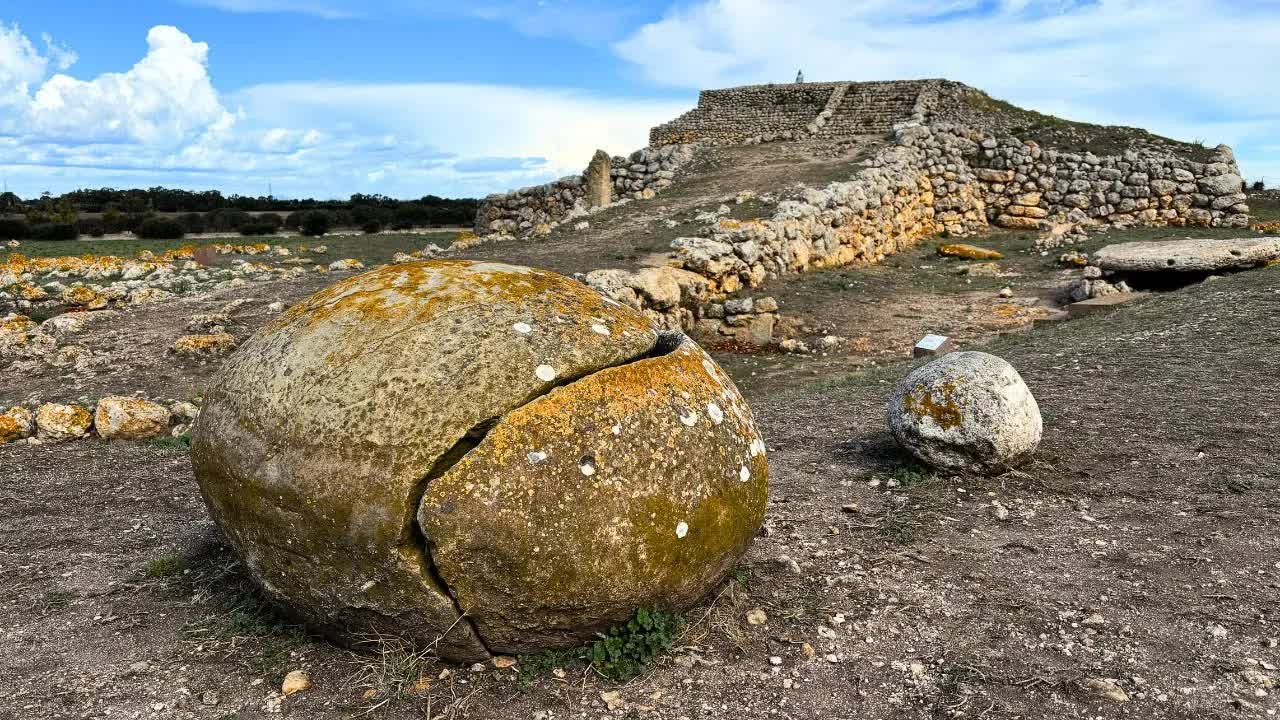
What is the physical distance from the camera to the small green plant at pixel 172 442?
8.00 meters

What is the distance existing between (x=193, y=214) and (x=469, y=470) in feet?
152

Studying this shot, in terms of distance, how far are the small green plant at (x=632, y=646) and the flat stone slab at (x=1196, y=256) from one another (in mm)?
14722

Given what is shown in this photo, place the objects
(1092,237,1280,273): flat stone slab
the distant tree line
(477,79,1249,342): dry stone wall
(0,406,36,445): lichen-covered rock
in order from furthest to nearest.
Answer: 1. the distant tree line
2. (477,79,1249,342): dry stone wall
3. (1092,237,1280,273): flat stone slab
4. (0,406,36,445): lichen-covered rock

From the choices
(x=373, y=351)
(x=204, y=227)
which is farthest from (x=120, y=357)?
(x=204, y=227)

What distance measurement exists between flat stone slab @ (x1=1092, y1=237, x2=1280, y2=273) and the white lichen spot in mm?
14223

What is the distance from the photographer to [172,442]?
811cm

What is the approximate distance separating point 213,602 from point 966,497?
488 centimetres

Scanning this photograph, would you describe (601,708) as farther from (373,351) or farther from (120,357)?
(120,357)

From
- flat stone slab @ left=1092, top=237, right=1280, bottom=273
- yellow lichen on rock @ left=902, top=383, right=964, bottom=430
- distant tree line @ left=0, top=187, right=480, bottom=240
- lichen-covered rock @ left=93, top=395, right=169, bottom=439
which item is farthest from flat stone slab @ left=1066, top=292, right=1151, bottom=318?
distant tree line @ left=0, top=187, right=480, bottom=240

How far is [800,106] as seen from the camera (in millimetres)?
31953

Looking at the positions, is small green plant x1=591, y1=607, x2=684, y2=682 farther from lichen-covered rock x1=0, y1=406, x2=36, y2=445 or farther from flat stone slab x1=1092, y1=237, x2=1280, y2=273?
flat stone slab x1=1092, y1=237, x2=1280, y2=273

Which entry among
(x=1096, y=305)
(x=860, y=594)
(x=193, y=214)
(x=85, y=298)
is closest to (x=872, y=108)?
(x=1096, y=305)

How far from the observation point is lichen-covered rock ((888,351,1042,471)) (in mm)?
5996

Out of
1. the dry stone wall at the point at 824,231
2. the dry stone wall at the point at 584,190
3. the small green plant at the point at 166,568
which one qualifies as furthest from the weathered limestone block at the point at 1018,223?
the small green plant at the point at 166,568
